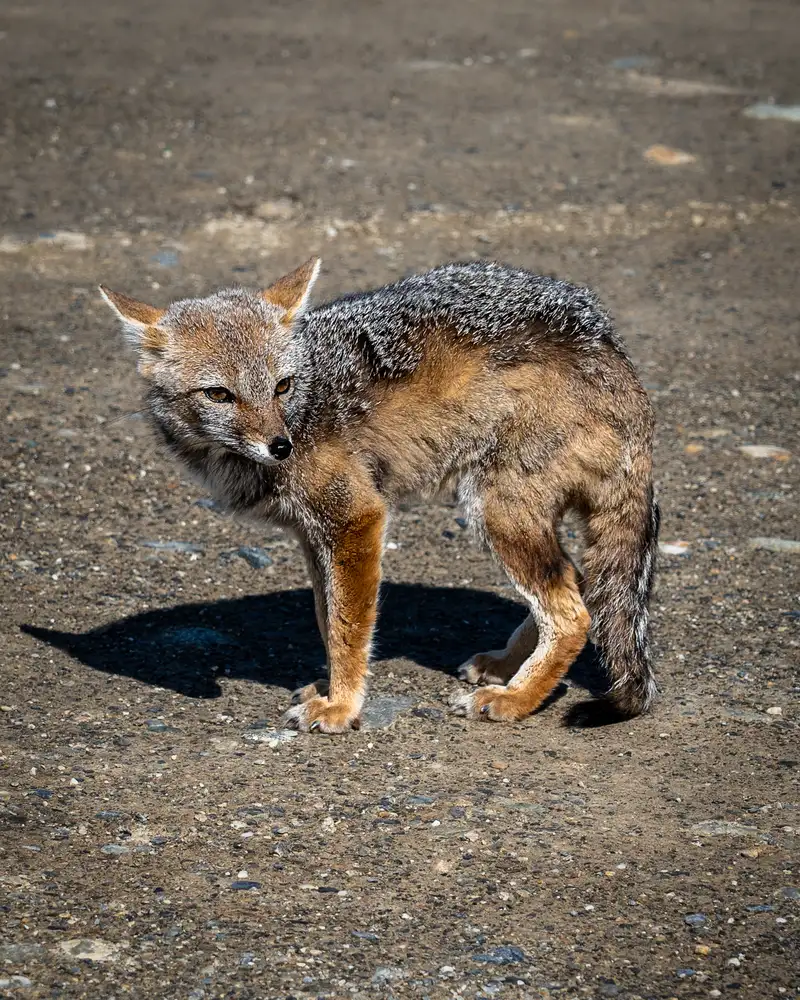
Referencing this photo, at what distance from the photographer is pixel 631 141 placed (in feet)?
45.9

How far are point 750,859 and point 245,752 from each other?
6.93 feet

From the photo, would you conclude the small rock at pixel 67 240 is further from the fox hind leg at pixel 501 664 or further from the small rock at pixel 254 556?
the fox hind leg at pixel 501 664

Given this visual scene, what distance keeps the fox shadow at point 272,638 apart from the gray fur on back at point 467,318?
1622 millimetres

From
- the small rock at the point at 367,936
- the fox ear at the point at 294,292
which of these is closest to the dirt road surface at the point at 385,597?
the small rock at the point at 367,936

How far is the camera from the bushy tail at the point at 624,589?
580 centimetres

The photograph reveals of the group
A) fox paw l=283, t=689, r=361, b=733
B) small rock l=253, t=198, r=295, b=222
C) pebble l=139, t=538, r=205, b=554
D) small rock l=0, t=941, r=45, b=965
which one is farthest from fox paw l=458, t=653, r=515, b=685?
small rock l=253, t=198, r=295, b=222

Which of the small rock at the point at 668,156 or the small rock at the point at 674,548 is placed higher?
the small rock at the point at 668,156

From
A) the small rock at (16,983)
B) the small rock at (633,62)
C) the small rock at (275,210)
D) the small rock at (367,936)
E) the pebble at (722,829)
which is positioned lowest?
the small rock at (275,210)

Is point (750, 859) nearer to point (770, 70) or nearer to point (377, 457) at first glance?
point (377, 457)

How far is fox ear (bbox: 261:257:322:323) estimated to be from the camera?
5.98 metres

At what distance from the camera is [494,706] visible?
590 cm

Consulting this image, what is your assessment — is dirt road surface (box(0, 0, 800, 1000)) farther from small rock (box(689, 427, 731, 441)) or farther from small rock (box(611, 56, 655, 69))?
small rock (box(611, 56, 655, 69))

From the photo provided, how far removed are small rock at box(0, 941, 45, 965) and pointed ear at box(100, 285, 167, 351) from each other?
8.67 ft

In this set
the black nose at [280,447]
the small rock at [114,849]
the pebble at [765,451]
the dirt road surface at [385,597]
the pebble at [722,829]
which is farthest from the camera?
the pebble at [765,451]
